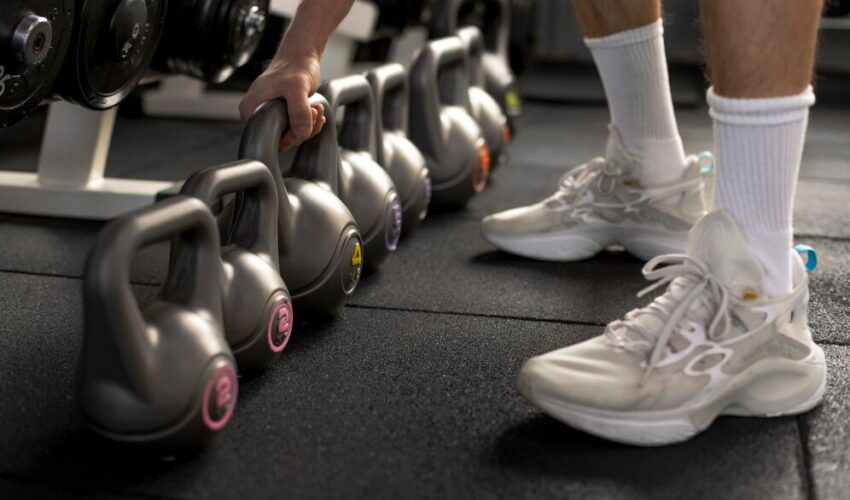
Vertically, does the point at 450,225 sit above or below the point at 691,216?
below

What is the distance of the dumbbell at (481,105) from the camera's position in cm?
199

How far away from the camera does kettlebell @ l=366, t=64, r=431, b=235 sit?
149 cm

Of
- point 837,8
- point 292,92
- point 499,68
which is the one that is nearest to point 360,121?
point 292,92

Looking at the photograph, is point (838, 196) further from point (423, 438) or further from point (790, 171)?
point (423, 438)

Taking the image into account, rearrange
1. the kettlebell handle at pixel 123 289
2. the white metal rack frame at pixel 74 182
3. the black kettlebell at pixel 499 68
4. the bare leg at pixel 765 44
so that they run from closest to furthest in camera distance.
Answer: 1. the kettlebell handle at pixel 123 289
2. the bare leg at pixel 765 44
3. the white metal rack frame at pixel 74 182
4. the black kettlebell at pixel 499 68

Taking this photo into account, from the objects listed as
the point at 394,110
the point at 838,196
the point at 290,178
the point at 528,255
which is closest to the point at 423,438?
the point at 290,178

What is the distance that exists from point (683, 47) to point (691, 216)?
10.00 feet

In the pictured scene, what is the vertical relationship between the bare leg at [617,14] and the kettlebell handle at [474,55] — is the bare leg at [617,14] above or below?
above

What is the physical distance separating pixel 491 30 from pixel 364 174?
1496 mm

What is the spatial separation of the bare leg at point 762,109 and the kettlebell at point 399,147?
63 centimetres

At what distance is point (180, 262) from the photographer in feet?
2.89

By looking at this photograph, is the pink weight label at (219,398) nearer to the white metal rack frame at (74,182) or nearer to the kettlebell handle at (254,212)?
the kettlebell handle at (254,212)

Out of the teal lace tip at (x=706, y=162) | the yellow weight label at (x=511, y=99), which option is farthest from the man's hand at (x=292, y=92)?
the yellow weight label at (x=511, y=99)

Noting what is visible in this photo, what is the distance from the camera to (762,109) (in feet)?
2.96
